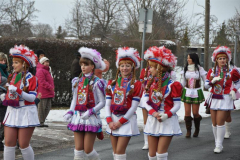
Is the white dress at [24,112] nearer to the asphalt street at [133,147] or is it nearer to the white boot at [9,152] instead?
the white boot at [9,152]

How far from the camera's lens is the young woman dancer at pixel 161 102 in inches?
211

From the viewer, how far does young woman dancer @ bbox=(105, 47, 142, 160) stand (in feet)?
17.7

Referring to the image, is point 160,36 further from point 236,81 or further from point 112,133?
point 112,133

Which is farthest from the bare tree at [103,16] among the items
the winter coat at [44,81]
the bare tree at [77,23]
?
the winter coat at [44,81]

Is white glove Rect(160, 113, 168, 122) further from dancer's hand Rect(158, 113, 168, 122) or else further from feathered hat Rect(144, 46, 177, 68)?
feathered hat Rect(144, 46, 177, 68)

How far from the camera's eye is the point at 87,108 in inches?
223

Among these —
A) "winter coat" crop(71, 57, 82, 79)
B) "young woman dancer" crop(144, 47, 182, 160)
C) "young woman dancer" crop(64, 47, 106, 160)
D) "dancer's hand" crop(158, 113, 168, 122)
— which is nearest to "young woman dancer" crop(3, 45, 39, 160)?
"young woman dancer" crop(64, 47, 106, 160)

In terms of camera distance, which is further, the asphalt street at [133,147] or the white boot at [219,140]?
the white boot at [219,140]

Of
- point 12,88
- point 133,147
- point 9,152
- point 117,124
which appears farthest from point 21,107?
point 133,147

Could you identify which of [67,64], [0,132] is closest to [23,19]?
[67,64]

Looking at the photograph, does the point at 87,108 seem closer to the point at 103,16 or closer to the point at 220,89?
the point at 220,89

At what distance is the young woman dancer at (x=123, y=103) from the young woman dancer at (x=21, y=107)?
42.8 inches

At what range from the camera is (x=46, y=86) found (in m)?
10.1

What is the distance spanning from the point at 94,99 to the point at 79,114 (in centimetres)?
30
